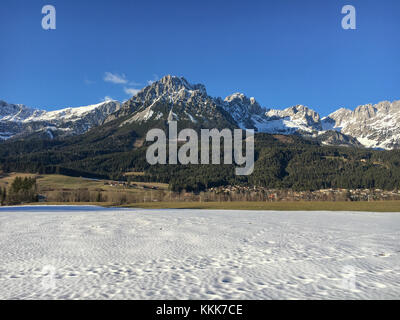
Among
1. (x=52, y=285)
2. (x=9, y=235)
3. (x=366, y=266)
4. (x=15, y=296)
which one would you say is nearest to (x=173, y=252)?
(x=52, y=285)

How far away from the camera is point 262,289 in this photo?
9656mm

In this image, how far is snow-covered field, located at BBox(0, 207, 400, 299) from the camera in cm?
948

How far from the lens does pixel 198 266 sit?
12695 mm

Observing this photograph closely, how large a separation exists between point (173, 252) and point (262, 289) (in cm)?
687

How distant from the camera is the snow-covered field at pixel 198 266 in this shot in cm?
948
